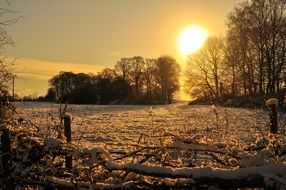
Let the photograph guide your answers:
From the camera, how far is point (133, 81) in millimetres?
82500

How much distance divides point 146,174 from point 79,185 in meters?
0.69

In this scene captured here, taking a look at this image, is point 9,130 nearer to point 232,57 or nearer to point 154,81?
point 232,57

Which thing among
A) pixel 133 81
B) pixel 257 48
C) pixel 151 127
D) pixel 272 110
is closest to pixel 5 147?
pixel 272 110

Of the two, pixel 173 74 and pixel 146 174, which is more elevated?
pixel 173 74

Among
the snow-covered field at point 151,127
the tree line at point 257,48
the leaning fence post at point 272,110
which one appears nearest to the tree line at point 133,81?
the tree line at point 257,48

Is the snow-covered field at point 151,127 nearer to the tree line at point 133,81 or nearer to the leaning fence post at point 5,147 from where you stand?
the leaning fence post at point 5,147

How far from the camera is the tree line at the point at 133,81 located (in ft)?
224

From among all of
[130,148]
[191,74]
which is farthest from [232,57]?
[130,148]

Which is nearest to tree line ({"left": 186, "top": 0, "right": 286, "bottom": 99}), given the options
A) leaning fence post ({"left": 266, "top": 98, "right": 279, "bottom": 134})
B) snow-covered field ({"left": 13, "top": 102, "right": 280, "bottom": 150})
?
snow-covered field ({"left": 13, "top": 102, "right": 280, "bottom": 150})

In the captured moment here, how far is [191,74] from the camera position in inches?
2263

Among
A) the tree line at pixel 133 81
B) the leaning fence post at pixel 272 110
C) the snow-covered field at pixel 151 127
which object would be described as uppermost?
the tree line at pixel 133 81

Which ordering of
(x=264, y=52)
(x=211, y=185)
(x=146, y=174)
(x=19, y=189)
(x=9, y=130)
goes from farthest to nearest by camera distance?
1. (x=264, y=52)
2. (x=9, y=130)
3. (x=19, y=189)
4. (x=146, y=174)
5. (x=211, y=185)

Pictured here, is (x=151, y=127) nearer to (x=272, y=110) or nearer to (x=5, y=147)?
(x=272, y=110)

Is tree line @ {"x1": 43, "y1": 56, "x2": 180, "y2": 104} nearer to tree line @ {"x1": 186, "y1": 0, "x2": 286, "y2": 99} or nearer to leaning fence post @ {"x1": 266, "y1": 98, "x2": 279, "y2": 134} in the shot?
tree line @ {"x1": 186, "y1": 0, "x2": 286, "y2": 99}
